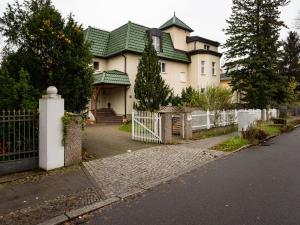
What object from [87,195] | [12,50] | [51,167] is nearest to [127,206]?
[87,195]

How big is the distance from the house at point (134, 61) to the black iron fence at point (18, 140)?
532 inches

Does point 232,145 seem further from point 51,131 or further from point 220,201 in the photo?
point 51,131

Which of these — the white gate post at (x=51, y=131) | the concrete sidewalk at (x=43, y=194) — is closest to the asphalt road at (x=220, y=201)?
the concrete sidewalk at (x=43, y=194)

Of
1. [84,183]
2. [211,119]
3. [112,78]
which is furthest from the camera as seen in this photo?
[112,78]

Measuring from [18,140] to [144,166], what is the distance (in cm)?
379

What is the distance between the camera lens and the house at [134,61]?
24.8 metres

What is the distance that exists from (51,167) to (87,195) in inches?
98.1

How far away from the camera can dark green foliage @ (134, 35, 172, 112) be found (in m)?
22.3

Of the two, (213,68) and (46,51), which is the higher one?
(213,68)

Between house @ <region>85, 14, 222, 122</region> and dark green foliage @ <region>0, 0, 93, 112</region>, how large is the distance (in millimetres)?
11510

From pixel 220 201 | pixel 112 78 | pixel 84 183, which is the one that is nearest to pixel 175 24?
pixel 112 78

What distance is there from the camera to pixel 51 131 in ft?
25.8

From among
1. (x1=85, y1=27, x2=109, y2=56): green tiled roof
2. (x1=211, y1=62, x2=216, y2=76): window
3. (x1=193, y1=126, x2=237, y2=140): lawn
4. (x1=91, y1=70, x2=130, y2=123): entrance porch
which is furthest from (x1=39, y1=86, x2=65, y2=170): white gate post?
(x1=211, y1=62, x2=216, y2=76): window

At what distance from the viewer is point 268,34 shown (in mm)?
28281
